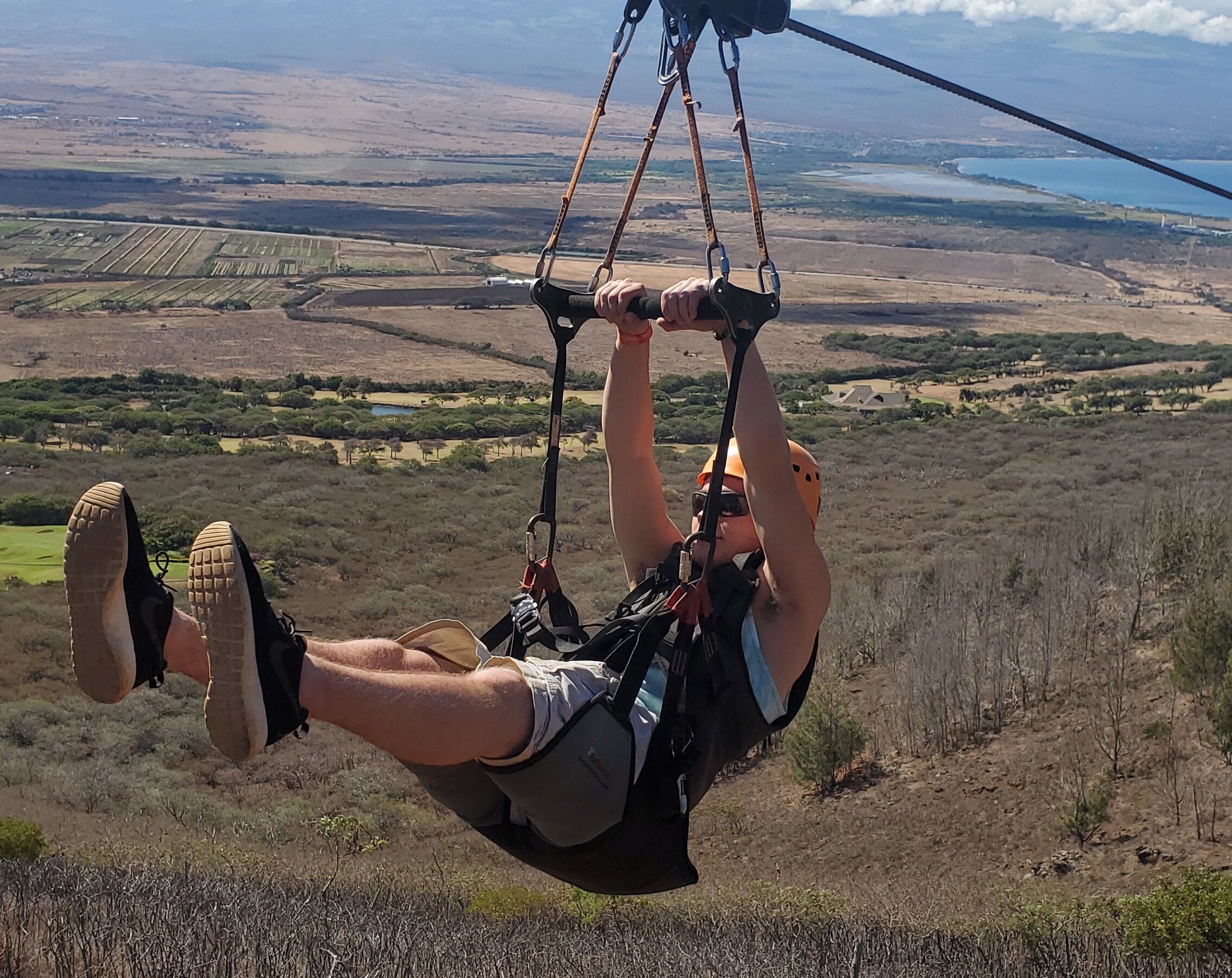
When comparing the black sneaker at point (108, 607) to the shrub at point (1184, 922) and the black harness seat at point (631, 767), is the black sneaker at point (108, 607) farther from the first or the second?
the shrub at point (1184, 922)

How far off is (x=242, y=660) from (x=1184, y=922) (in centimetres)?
453

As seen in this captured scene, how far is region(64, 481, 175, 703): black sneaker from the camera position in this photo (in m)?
3.28

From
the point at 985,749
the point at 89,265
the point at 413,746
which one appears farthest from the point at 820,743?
the point at 89,265

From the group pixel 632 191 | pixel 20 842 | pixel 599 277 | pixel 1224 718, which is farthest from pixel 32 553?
pixel 632 191

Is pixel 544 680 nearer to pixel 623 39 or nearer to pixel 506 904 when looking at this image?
pixel 623 39

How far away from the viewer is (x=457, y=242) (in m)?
97.6

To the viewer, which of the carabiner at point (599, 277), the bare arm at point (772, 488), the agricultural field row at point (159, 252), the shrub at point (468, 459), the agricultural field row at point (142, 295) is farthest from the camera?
the agricultural field row at point (159, 252)

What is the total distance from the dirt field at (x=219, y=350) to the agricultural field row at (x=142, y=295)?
311 cm

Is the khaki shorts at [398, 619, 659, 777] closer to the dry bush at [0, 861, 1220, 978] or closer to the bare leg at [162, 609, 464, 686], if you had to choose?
the bare leg at [162, 609, 464, 686]

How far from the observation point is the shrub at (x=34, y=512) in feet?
74.1

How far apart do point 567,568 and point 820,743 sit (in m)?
10.9

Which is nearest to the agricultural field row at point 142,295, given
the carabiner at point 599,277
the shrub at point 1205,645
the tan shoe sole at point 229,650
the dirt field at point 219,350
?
the dirt field at point 219,350

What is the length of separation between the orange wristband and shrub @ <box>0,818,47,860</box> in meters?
4.21

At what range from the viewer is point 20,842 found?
6.37 meters
